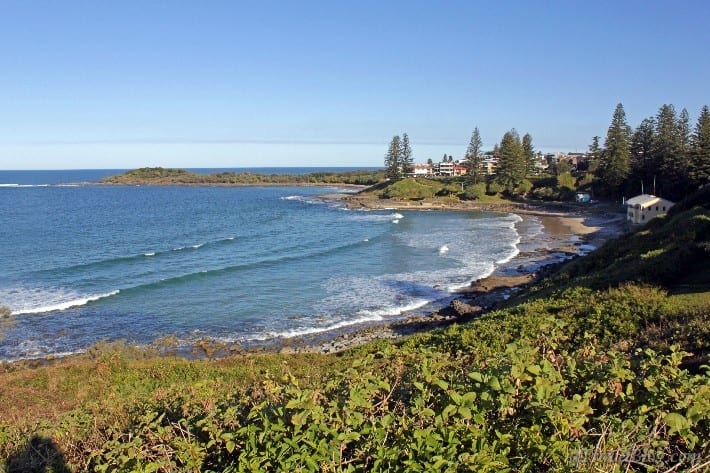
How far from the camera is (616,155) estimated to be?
242ft

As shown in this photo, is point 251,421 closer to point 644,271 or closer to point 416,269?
point 644,271

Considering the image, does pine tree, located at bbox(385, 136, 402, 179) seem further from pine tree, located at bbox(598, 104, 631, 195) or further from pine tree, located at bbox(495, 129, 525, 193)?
pine tree, located at bbox(598, 104, 631, 195)

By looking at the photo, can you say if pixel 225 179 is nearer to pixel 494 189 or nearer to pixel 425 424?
pixel 494 189

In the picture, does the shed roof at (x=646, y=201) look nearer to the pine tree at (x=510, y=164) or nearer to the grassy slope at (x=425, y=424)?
the pine tree at (x=510, y=164)

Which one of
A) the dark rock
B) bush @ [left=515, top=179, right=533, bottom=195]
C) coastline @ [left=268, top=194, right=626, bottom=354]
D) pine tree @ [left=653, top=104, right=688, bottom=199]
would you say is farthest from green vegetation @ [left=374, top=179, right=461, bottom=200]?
the dark rock

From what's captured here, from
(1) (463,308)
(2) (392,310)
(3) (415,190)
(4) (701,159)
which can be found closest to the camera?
(1) (463,308)

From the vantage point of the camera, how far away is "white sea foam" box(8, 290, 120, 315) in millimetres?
27125

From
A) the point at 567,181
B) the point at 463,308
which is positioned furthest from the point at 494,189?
the point at 463,308

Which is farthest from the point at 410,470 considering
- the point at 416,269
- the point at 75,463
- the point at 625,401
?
the point at 416,269

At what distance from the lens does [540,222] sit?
63531mm

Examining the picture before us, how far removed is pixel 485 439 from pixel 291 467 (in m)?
1.57

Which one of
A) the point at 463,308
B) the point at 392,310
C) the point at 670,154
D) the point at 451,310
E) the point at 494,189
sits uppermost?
the point at 670,154

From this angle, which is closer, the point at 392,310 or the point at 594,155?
the point at 392,310

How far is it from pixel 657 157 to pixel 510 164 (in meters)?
25.2
